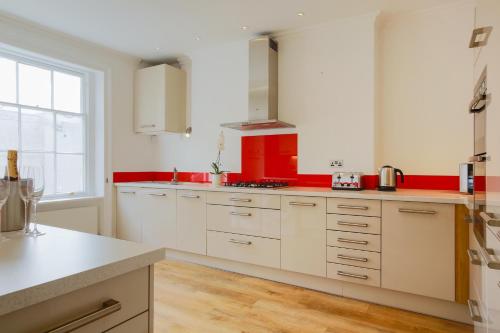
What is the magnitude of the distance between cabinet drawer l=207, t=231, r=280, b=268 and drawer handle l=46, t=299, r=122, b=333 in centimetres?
221

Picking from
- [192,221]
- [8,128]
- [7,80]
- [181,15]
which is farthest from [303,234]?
[7,80]

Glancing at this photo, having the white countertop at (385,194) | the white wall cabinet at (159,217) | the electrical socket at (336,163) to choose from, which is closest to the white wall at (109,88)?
the white wall cabinet at (159,217)

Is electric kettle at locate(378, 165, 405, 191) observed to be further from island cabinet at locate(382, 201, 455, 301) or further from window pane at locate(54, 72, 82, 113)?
window pane at locate(54, 72, 82, 113)

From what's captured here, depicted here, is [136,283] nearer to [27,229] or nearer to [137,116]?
[27,229]

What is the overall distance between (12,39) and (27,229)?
9.47 ft

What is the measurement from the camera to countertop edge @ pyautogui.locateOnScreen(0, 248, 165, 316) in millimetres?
583

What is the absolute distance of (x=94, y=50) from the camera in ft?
12.4

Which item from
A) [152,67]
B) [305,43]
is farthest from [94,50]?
[305,43]

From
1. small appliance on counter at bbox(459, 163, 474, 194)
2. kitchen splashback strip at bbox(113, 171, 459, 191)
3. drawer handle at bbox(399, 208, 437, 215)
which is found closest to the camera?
drawer handle at bbox(399, 208, 437, 215)

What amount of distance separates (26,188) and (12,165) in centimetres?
11

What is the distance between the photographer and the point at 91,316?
71cm

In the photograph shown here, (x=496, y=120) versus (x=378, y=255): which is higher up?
(x=496, y=120)

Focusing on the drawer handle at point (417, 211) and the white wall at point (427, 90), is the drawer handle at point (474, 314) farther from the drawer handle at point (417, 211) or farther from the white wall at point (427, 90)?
the white wall at point (427, 90)

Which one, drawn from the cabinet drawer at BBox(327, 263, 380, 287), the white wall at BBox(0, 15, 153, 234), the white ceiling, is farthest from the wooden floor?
the white ceiling
